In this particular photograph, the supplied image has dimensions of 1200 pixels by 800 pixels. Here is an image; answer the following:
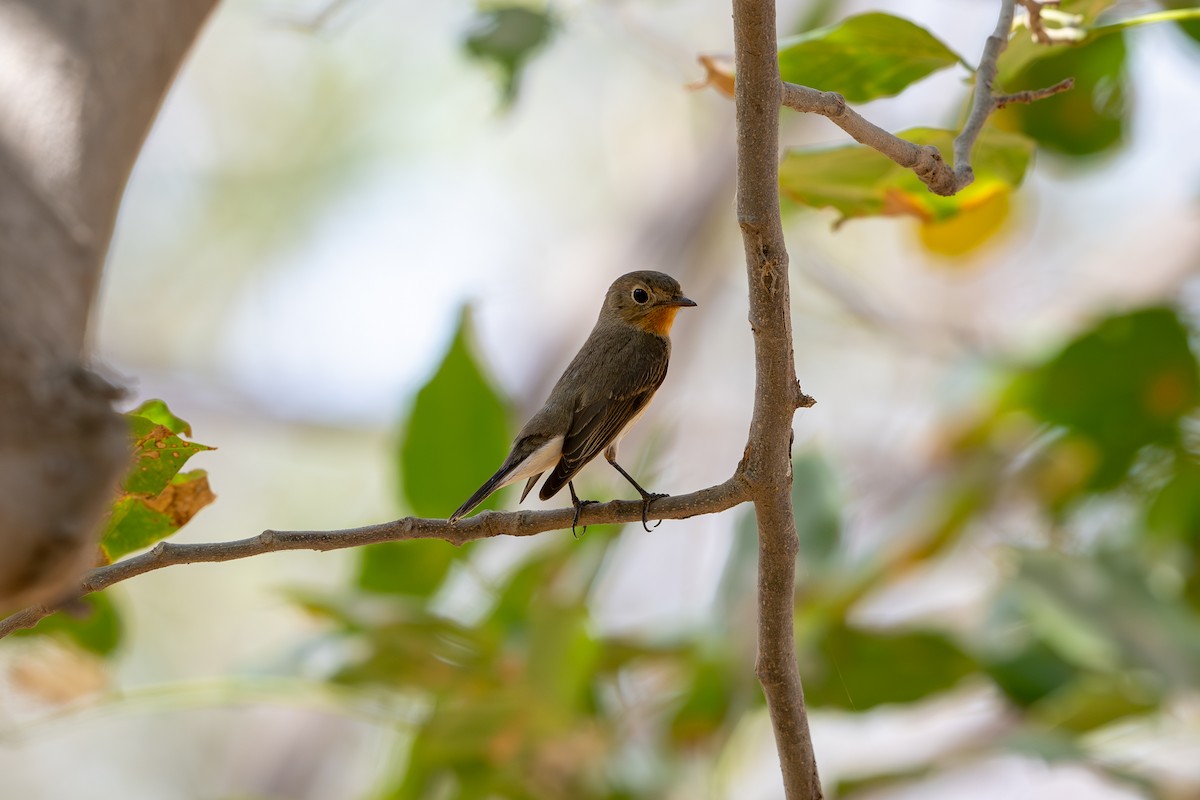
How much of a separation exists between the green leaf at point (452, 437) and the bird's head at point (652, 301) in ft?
1.59

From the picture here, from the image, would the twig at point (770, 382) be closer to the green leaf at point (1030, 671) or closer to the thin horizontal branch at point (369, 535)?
the thin horizontal branch at point (369, 535)

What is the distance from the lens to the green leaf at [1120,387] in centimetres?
388

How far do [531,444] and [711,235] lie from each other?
3.89 metres

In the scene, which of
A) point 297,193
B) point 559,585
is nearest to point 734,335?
point 297,193

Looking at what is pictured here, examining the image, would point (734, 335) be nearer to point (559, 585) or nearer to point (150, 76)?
point (559, 585)

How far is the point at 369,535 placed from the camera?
160 centimetres

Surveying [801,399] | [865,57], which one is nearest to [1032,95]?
[865,57]

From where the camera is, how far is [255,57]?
397 inches

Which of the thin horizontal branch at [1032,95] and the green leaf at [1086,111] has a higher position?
the green leaf at [1086,111]

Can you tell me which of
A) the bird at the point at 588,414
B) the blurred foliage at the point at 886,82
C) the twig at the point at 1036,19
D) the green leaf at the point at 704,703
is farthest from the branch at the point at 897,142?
the green leaf at the point at 704,703

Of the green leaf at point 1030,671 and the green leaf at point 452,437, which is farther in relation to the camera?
the green leaf at point 1030,671

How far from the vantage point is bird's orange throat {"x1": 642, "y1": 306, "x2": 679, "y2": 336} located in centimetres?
340

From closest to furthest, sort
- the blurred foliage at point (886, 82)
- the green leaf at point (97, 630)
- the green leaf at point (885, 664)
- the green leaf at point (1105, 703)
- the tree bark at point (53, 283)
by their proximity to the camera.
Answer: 1. the tree bark at point (53, 283)
2. the blurred foliage at point (886, 82)
3. the green leaf at point (97, 630)
4. the green leaf at point (1105, 703)
5. the green leaf at point (885, 664)

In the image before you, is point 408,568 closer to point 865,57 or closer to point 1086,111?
point 865,57
